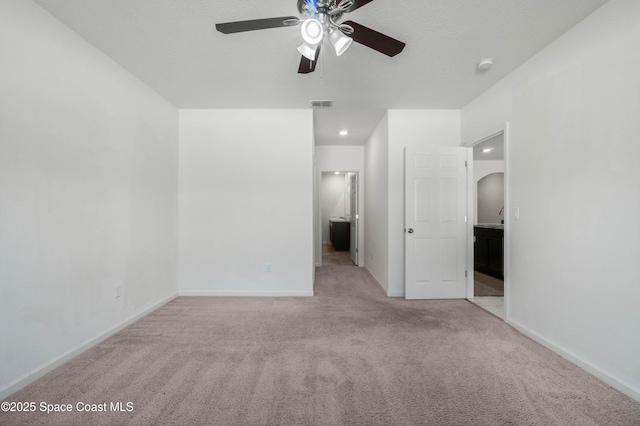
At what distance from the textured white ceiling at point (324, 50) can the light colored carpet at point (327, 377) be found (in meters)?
2.59

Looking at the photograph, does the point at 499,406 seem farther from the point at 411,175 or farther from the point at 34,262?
the point at 34,262

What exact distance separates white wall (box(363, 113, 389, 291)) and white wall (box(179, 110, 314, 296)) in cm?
109

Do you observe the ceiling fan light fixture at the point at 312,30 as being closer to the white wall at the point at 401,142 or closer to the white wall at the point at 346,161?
the white wall at the point at 401,142

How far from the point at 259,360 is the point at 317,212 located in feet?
12.2

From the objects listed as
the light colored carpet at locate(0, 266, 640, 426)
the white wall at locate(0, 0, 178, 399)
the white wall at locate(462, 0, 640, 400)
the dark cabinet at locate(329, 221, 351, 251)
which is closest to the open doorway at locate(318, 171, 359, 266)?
the dark cabinet at locate(329, 221, 351, 251)

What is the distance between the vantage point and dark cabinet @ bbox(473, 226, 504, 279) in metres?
4.05

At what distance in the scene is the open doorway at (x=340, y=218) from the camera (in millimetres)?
5634

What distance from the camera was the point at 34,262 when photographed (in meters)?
1.69

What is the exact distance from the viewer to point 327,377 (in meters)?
1.70

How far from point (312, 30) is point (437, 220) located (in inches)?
106

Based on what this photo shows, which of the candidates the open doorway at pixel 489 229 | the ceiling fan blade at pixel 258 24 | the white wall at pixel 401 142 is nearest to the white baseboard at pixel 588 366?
the open doorway at pixel 489 229

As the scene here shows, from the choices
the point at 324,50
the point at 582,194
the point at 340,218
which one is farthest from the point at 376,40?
the point at 340,218

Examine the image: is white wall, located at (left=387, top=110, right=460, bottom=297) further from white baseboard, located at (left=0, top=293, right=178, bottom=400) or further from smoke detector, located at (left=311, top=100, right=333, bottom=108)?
white baseboard, located at (left=0, top=293, right=178, bottom=400)

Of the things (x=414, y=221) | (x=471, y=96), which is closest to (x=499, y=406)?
(x=414, y=221)
